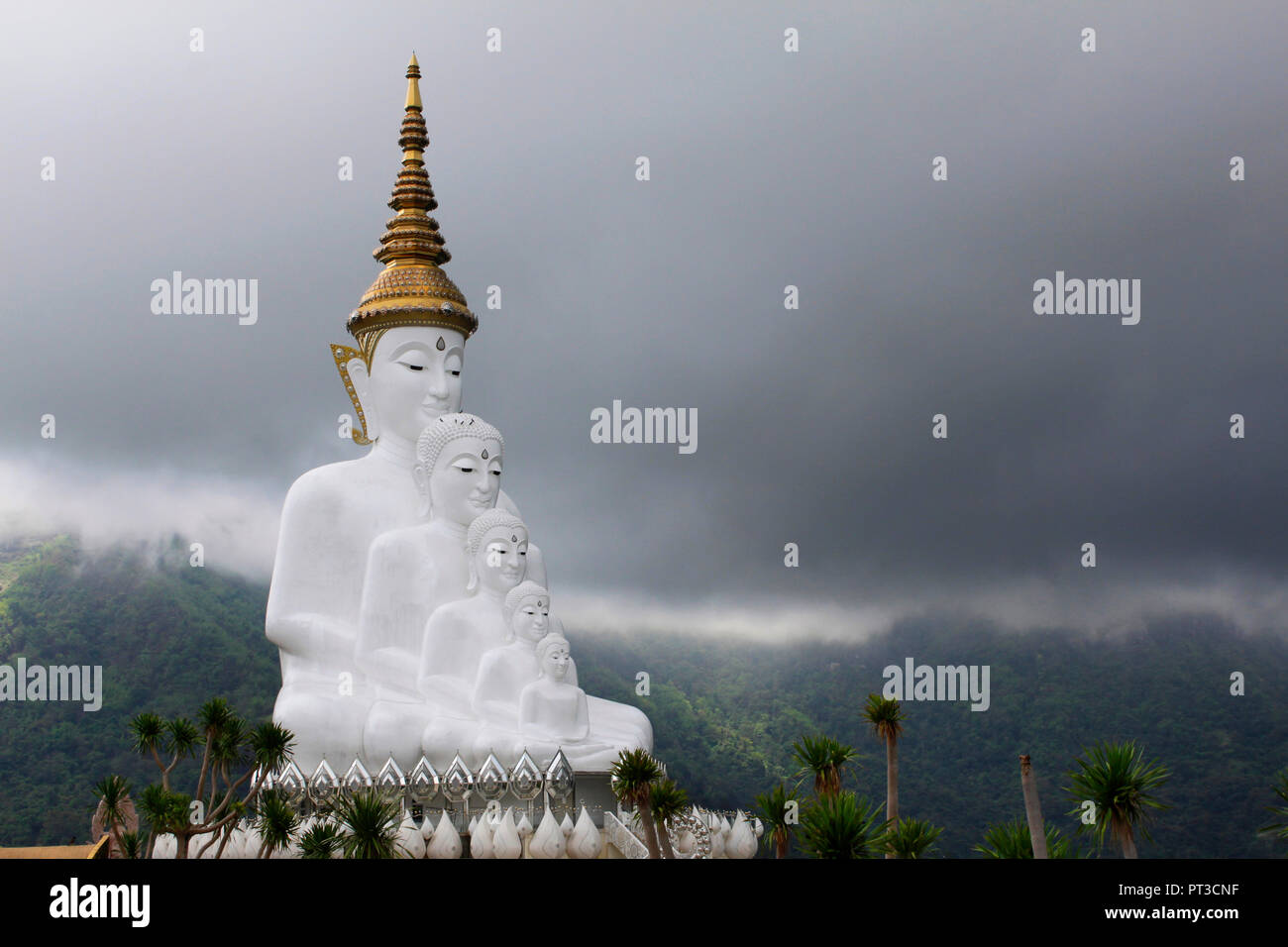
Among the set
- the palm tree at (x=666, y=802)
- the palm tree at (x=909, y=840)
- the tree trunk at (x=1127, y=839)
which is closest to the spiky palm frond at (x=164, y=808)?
the palm tree at (x=666, y=802)

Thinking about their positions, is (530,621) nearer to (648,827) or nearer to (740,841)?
(740,841)

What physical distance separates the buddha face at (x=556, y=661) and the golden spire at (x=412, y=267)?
17.4 ft

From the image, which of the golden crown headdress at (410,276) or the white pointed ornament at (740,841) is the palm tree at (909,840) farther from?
the golden crown headdress at (410,276)

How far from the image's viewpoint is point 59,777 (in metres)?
28.4

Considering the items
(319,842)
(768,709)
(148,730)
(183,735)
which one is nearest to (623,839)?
(319,842)

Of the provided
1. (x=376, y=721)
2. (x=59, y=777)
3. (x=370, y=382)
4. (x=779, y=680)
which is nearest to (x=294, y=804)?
(x=376, y=721)

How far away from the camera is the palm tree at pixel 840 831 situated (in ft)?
33.4

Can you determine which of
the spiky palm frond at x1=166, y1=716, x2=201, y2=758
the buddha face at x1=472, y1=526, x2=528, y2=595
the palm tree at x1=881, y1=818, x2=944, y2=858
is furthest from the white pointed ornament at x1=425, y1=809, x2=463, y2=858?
the palm tree at x1=881, y1=818, x2=944, y2=858

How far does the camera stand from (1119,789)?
9984mm

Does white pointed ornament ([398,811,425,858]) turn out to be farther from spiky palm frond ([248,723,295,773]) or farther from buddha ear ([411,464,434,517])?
buddha ear ([411,464,434,517])

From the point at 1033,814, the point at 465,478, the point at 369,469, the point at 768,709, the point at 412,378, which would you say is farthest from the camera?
the point at 768,709

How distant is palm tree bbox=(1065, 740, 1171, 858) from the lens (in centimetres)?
1000

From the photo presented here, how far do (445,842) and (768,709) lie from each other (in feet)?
77.6
